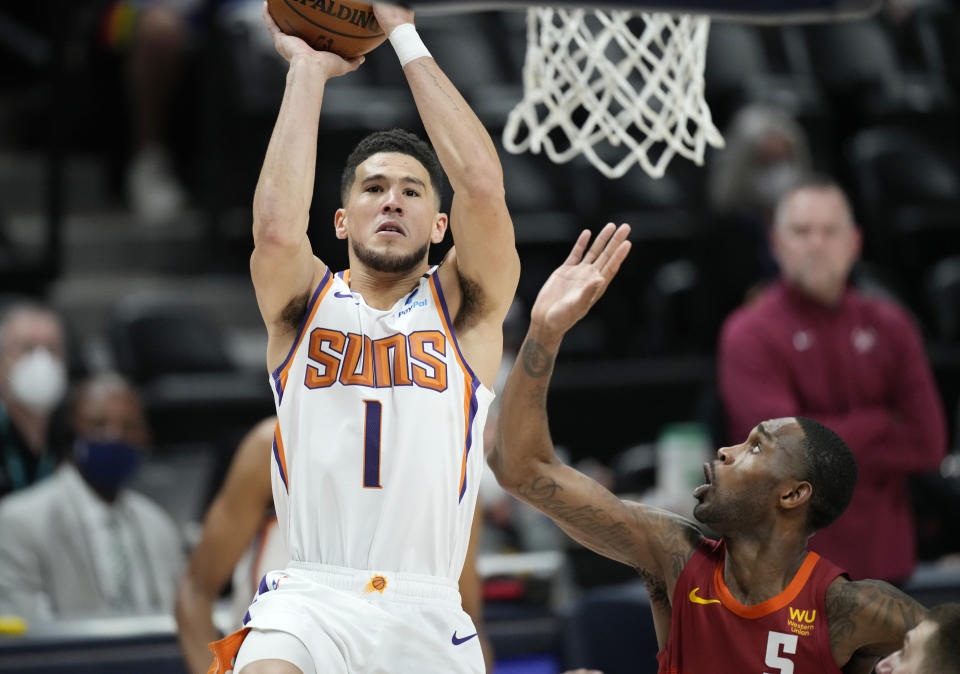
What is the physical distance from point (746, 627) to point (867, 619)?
0.32 metres

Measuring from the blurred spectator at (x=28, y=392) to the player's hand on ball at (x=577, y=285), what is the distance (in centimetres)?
355

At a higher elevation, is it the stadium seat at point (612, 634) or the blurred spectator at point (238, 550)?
the blurred spectator at point (238, 550)

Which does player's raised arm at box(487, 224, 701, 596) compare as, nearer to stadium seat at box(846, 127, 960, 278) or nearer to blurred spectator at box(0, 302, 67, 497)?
blurred spectator at box(0, 302, 67, 497)

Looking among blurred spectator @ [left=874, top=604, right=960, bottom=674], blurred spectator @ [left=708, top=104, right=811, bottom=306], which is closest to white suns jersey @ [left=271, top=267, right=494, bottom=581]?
blurred spectator @ [left=874, top=604, right=960, bottom=674]

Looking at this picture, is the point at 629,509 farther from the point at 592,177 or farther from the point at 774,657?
the point at 592,177

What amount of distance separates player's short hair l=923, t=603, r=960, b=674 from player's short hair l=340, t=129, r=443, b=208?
1.72 meters

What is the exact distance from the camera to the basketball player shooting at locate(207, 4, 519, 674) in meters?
3.65

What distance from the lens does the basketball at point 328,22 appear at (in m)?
3.83

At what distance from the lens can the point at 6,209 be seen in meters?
10.1

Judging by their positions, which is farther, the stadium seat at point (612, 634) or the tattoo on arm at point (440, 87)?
the stadium seat at point (612, 634)

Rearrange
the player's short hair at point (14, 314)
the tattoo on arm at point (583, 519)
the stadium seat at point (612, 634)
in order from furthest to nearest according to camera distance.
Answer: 1. the player's short hair at point (14, 314)
2. the stadium seat at point (612, 634)
3. the tattoo on arm at point (583, 519)

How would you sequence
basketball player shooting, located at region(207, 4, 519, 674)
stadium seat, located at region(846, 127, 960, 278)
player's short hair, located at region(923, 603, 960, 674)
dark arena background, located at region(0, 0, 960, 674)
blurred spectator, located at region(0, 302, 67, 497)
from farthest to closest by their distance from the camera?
1. stadium seat, located at region(846, 127, 960, 278)
2. dark arena background, located at region(0, 0, 960, 674)
3. blurred spectator, located at region(0, 302, 67, 497)
4. basketball player shooting, located at region(207, 4, 519, 674)
5. player's short hair, located at region(923, 603, 960, 674)

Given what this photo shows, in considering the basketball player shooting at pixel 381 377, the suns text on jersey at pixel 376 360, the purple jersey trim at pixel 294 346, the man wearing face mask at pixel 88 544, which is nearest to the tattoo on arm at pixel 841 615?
the basketball player shooting at pixel 381 377

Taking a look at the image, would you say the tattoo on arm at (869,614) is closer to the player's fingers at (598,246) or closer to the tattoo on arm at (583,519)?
the tattoo on arm at (583,519)
